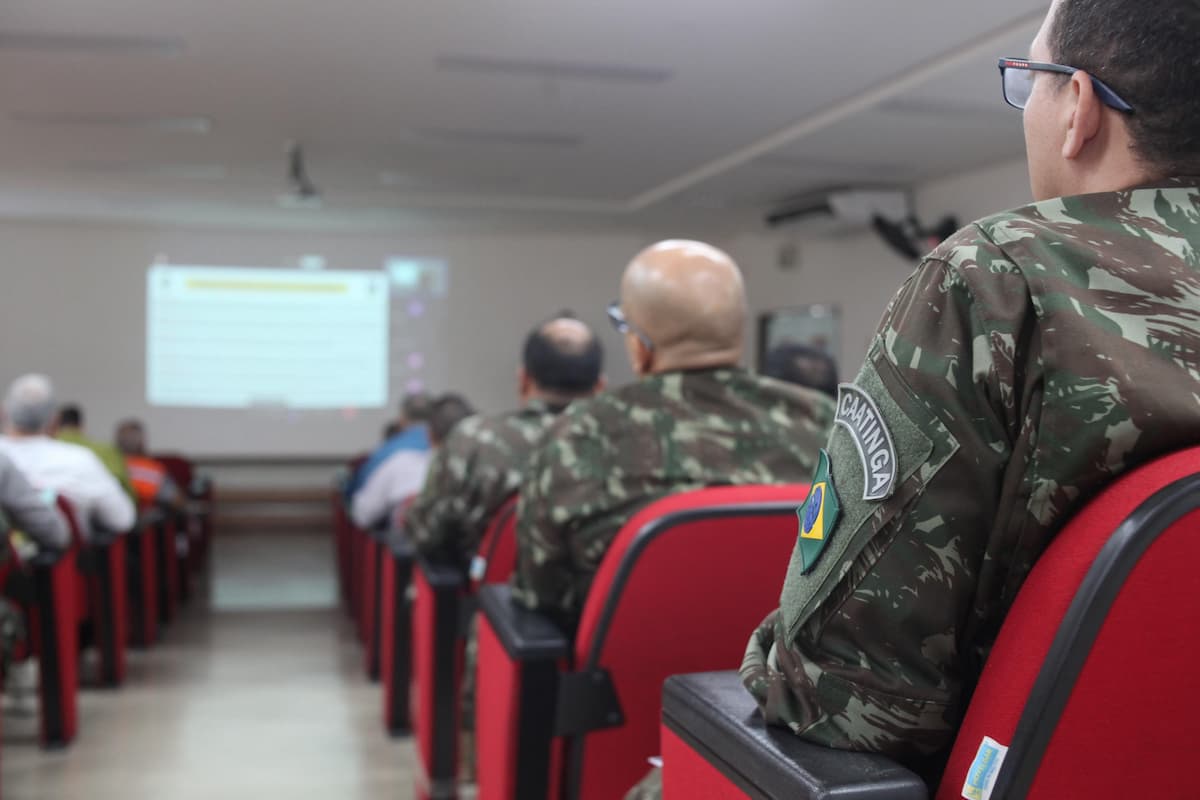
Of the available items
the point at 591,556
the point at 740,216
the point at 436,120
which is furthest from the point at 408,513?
the point at 740,216

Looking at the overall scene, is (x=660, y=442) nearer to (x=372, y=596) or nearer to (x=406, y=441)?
(x=372, y=596)

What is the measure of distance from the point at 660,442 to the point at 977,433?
928 mm

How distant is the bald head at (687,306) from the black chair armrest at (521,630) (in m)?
0.48

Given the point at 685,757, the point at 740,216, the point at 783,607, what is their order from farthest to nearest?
1. the point at 740,216
2. the point at 685,757
3. the point at 783,607

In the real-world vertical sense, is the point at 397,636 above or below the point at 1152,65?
below

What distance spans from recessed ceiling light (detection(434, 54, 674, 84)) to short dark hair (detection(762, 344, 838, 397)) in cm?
179

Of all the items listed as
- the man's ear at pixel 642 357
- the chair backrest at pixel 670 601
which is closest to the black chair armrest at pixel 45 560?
the man's ear at pixel 642 357

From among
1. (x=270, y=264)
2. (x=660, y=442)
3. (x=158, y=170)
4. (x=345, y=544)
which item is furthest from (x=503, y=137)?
(x=660, y=442)

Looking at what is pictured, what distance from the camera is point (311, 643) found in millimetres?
5039

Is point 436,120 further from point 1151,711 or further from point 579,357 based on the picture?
point 1151,711

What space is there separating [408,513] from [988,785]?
92.2 inches

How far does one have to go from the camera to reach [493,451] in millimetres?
2701

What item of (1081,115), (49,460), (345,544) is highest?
(1081,115)

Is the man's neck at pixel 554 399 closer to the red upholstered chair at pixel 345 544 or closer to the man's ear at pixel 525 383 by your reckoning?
the man's ear at pixel 525 383
